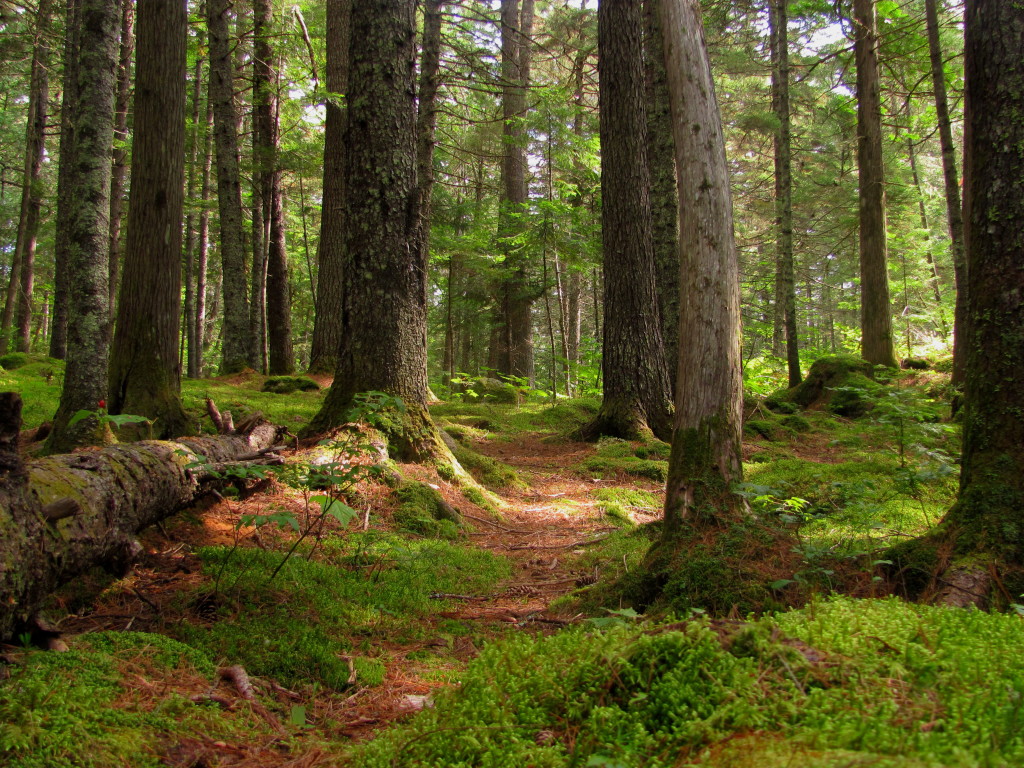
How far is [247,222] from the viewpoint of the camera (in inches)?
853

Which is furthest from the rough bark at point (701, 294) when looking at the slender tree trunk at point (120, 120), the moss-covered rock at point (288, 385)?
the slender tree trunk at point (120, 120)

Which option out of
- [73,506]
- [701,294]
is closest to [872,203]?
[701,294]

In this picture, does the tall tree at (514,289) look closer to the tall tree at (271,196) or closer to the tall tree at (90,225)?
the tall tree at (271,196)

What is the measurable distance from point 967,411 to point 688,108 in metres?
2.41

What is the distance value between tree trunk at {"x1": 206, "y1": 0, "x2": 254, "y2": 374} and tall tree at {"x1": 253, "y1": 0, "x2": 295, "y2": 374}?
699 mm

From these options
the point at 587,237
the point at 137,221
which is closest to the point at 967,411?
the point at 137,221

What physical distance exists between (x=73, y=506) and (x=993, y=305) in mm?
4604

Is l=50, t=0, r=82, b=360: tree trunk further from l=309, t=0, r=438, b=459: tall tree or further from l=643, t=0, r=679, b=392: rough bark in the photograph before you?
l=643, t=0, r=679, b=392: rough bark

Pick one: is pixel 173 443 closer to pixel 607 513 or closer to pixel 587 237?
pixel 607 513

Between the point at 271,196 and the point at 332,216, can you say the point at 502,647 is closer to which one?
the point at 332,216

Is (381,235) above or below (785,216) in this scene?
below

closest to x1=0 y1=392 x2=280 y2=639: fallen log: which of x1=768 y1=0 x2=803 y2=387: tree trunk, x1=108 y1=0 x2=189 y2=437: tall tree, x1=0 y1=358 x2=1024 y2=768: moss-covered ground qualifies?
x1=0 y1=358 x2=1024 y2=768: moss-covered ground

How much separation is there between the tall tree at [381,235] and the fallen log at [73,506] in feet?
6.47

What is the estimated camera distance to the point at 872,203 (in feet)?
48.1
